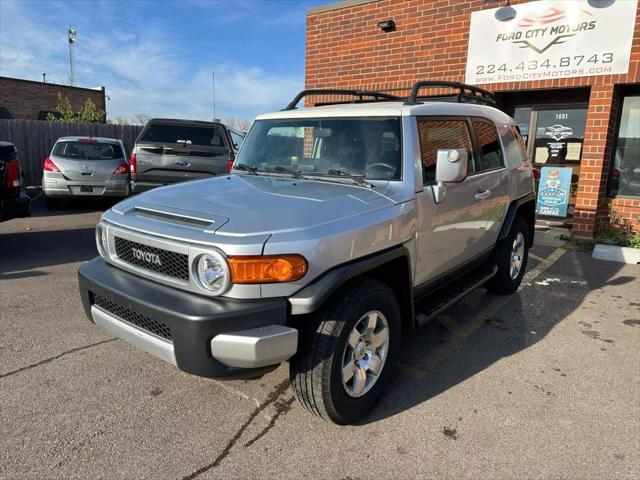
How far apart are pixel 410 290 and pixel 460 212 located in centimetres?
101

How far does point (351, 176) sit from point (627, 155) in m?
7.02

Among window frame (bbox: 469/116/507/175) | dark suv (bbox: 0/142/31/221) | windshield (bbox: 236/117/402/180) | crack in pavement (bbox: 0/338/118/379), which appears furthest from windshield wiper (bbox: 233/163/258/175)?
dark suv (bbox: 0/142/31/221)

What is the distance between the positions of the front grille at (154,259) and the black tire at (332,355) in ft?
2.45

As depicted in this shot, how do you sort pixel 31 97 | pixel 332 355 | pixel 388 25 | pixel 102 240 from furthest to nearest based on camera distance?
pixel 31 97 < pixel 388 25 < pixel 102 240 < pixel 332 355

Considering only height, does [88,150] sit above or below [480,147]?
below

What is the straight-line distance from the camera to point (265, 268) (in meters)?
2.32

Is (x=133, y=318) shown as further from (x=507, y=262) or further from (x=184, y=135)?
(x=184, y=135)

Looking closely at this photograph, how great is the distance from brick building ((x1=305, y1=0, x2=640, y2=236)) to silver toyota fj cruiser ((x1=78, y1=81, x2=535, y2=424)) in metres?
4.71

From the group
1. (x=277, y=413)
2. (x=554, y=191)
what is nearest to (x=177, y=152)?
(x=277, y=413)

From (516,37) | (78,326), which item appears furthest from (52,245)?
(516,37)

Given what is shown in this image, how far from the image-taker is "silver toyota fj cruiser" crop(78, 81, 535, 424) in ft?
7.60

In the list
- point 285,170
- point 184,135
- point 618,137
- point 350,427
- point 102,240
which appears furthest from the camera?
point 184,135

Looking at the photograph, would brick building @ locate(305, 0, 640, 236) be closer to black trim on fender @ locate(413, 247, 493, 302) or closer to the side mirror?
black trim on fender @ locate(413, 247, 493, 302)

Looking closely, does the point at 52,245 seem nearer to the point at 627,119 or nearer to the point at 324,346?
the point at 324,346
